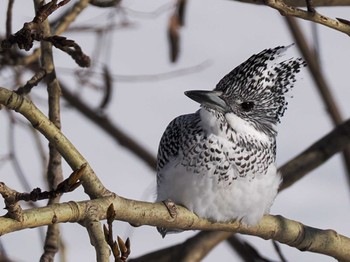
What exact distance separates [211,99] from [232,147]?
182mm

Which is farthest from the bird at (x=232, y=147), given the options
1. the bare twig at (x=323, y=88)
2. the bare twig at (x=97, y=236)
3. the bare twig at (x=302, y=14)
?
the bare twig at (x=323, y=88)

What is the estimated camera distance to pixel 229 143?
368cm

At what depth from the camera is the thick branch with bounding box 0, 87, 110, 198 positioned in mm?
2898

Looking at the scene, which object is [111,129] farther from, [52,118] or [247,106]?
[52,118]

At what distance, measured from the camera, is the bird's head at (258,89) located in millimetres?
3736

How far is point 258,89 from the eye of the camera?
12.5 ft

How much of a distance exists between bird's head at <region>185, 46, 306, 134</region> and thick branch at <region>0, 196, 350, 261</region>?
0.39 m

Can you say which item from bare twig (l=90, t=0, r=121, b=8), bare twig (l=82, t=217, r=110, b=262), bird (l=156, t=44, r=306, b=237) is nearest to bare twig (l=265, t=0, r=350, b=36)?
bird (l=156, t=44, r=306, b=237)

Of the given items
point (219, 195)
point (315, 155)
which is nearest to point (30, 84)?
point (219, 195)

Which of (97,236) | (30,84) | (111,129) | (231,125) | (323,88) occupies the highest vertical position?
(111,129)

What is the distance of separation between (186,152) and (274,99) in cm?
41

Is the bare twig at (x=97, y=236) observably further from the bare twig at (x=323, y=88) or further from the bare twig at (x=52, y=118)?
the bare twig at (x=323, y=88)

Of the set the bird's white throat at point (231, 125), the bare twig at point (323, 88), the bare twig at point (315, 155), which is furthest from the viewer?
the bare twig at point (323, 88)

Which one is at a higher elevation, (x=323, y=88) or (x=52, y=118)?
(x=323, y=88)
